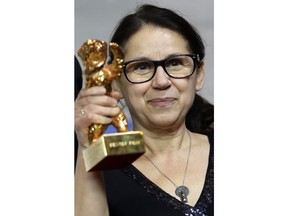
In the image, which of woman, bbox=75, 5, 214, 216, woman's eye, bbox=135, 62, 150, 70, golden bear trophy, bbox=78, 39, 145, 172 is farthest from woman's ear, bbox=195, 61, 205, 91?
golden bear trophy, bbox=78, 39, 145, 172

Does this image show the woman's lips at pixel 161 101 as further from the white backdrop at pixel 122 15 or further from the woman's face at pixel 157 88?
the white backdrop at pixel 122 15

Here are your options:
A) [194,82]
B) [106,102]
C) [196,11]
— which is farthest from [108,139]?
[196,11]

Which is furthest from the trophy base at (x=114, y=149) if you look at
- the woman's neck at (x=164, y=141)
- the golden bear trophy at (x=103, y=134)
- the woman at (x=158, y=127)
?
the woman's neck at (x=164, y=141)

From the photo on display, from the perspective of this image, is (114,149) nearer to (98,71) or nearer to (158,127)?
(98,71)

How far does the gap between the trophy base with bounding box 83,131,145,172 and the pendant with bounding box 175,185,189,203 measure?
200 millimetres

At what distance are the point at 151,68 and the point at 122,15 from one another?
0.13 meters

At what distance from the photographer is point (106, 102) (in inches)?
41.5

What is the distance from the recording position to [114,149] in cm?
101

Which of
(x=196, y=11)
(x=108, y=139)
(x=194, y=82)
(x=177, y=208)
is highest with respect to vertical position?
(x=196, y=11)

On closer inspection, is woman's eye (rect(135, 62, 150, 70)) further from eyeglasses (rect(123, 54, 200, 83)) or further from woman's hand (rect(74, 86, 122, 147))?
woman's hand (rect(74, 86, 122, 147))

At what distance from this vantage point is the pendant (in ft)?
3.98

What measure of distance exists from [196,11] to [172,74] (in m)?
0.17

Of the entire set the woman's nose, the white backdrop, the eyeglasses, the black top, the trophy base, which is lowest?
the black top
